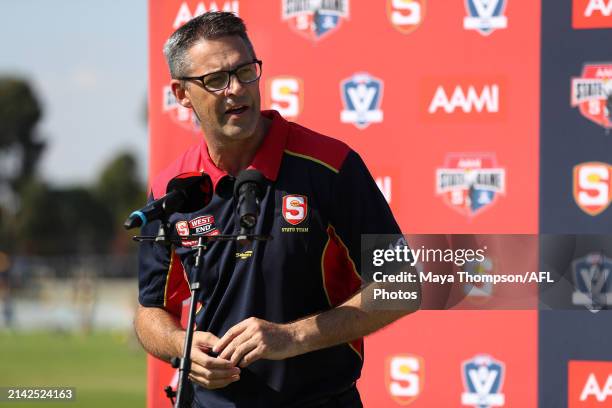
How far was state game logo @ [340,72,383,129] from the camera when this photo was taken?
402cm

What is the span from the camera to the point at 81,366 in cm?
1443

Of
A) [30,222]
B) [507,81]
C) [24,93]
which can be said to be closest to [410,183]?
[507,81]

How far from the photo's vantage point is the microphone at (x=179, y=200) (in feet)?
7.66

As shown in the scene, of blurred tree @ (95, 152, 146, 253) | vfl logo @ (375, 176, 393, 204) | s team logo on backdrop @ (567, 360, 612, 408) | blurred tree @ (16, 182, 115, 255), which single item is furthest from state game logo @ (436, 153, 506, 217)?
blurred tree @ (95, 152, 146, 253)

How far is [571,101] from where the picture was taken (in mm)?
3857

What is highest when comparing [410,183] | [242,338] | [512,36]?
[512,36]

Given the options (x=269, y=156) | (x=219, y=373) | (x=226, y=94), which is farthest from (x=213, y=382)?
(x=226, y=94)

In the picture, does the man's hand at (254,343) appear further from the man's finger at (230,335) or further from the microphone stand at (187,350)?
the microphone stand at (187,350)

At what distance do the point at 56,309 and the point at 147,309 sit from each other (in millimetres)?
25971

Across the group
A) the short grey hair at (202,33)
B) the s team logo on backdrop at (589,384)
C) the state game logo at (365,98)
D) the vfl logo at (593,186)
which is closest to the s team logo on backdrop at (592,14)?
the vfl logo at (593,186)

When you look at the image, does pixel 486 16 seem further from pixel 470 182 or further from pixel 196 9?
pixel 196 9

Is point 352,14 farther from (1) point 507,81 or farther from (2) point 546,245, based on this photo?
(2) point 546,245

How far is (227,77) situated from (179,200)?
417 mm

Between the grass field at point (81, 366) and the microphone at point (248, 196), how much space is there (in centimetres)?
559
